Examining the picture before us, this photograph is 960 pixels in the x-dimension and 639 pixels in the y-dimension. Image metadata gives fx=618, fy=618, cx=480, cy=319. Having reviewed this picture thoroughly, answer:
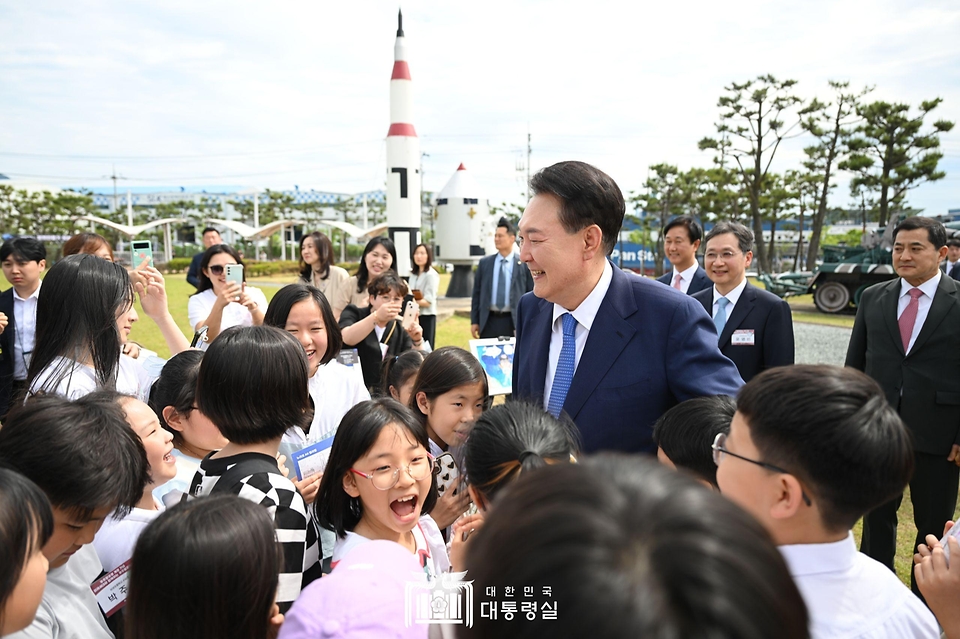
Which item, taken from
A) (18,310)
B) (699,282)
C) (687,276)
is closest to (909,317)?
(699,282)

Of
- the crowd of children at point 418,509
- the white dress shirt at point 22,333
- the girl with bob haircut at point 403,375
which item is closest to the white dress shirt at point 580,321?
the crowd of children at point 418,509

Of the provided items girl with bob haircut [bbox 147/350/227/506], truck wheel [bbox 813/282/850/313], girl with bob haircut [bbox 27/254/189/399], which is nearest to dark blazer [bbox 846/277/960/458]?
girl with bob haircut [bbox 147/350/227/506]

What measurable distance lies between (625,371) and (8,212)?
181 feet

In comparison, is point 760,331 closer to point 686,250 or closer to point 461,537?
point 686,250

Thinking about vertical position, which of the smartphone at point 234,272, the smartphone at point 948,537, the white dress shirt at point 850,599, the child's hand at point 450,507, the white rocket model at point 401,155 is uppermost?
the white rocket model at point 401,155

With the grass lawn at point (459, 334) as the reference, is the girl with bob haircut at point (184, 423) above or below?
above

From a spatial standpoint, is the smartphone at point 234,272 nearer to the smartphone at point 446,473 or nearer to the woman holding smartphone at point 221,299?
the woman holding smartphone at point 221,299

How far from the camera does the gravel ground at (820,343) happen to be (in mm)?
10719

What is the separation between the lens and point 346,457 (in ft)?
6.70

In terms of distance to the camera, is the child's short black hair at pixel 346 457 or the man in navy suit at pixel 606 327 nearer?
the child's short black hair at pixel 346 457

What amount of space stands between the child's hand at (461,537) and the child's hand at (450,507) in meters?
0.45

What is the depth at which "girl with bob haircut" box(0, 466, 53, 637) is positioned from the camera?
48.2 inches

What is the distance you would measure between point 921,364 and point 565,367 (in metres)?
2.92

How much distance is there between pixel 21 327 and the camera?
468cm
